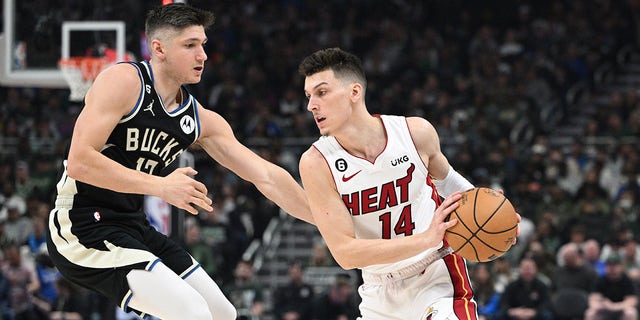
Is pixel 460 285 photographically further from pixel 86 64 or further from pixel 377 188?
pixel 86 64

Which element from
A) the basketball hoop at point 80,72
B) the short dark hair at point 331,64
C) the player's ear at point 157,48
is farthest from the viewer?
the basketball hoop at point 80,72

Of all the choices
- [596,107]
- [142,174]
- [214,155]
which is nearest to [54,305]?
[214,155]

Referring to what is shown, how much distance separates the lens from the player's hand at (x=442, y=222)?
16.1ft

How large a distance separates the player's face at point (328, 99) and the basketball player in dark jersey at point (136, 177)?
0.71 metres

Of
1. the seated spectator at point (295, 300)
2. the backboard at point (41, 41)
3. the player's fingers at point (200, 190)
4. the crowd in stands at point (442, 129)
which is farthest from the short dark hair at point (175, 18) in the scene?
the seated spectator at point (295, 300)

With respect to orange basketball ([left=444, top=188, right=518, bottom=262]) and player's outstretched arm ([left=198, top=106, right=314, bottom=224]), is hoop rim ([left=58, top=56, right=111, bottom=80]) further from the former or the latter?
orange basketball ([left=444, top=188, right=518, bottom=262])

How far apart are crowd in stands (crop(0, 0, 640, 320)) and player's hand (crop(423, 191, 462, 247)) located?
656 centimetres

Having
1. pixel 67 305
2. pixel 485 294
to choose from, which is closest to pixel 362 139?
pixel 485 294

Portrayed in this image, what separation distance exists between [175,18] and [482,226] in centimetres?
213

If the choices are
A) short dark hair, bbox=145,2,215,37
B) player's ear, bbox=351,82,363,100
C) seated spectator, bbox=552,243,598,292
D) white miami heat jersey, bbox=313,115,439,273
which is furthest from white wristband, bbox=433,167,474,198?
seated spectator, bbox=552,243,598,292

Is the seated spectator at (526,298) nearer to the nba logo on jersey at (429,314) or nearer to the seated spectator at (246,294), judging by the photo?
the seated spectator at (246,294)

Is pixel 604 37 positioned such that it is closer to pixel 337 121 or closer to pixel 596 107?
pixel 596 107

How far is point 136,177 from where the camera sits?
5039 mm

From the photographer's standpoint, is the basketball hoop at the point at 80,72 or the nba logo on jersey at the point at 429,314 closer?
the nba logo on jersey at the point at 429,314
